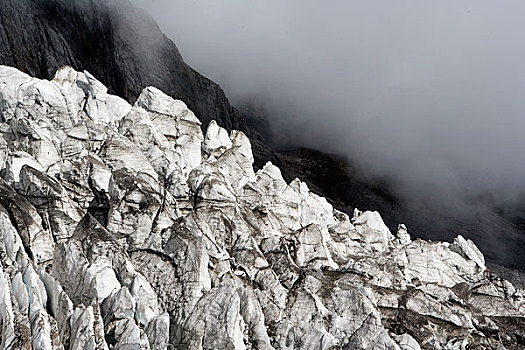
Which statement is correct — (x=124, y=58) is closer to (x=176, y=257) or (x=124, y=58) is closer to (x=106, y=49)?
(x=106, y=49)

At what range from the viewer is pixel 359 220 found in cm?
6159

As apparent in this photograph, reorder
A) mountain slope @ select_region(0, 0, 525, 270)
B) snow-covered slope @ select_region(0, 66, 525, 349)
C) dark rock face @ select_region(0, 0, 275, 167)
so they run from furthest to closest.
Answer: mountain slope @ select_region(0, 0, 525, 270) < dark rock face @ select_region(0, 0, 275, 167) < snow-covered slope @ select_region(0, 66, 525, 349)

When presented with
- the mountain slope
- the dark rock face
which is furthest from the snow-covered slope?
the mountain slope

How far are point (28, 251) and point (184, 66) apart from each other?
234 ft

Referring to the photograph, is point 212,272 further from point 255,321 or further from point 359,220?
point 359,220

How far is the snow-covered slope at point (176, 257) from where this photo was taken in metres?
24.9

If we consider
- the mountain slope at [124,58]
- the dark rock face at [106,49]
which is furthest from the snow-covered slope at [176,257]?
the mountain slope at [124,58]

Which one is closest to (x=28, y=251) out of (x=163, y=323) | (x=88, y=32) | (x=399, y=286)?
(x=163, y=323)

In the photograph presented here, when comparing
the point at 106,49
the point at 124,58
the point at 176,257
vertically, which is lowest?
the point at 124,58

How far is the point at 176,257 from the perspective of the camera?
30594 millimetres

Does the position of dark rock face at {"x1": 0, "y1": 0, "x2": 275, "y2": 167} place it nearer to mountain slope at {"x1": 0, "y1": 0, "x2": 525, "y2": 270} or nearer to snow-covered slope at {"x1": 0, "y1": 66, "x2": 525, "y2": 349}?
mountain slope at {"x1": 0, "y1": 0, "x2": 525, "y2": 270}

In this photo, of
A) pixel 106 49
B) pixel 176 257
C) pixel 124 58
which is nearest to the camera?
pixel 176 257

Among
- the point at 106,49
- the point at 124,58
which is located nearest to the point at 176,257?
the point at 106,49

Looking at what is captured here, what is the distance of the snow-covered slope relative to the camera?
81.7ft
